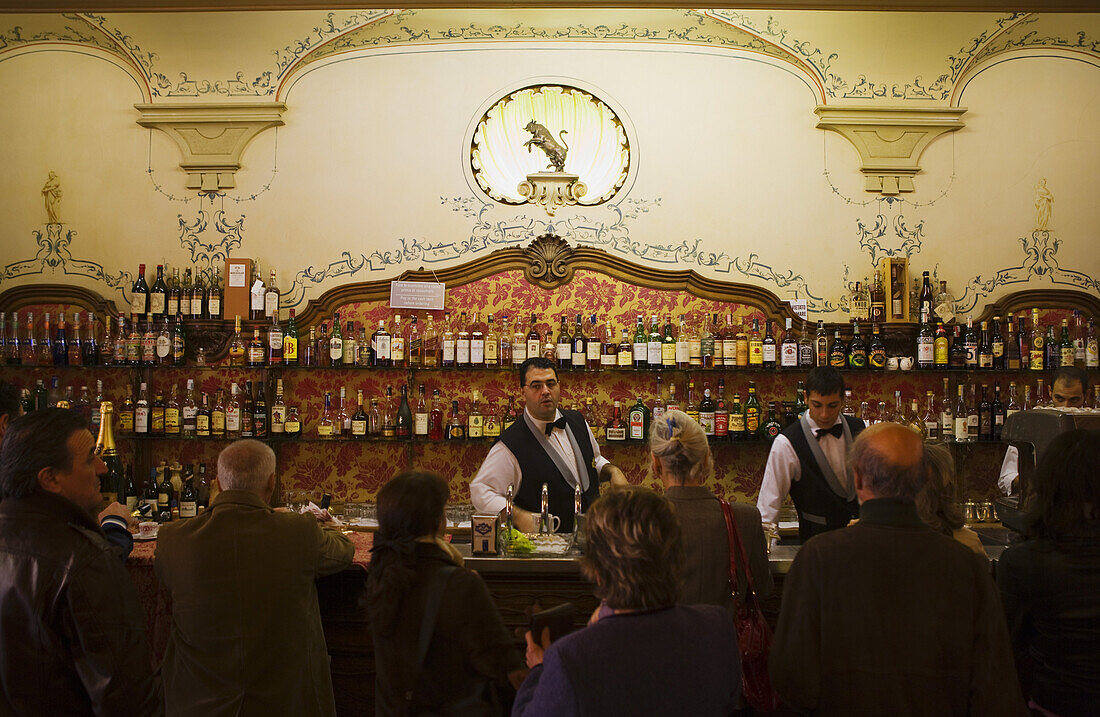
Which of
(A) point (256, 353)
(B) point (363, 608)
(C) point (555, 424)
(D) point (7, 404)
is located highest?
(A) point (256, 353)

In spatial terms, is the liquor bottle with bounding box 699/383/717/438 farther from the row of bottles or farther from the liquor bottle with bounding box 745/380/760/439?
the row of bottles

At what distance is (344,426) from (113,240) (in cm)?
220

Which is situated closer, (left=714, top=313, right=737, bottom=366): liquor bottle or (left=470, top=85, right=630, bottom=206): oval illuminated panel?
(left=714, top=313, right=737, bottom=366): liquor bottle

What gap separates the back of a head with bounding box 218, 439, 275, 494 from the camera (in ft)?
8.57

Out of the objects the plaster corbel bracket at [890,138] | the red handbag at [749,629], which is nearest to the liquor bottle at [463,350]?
the plaster corbel bracket at [890,138]

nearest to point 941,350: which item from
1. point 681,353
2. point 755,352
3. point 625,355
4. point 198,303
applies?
point 755,352

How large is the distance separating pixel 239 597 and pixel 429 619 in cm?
76

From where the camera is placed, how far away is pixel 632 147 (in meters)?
6.09

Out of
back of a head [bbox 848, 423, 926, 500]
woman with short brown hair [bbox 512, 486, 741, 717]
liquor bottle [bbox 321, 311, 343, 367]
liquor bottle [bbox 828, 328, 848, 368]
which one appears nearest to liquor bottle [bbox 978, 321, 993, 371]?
liquor bottle [bbox 828, 328, 848, 368]

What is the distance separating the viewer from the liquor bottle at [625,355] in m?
5.75

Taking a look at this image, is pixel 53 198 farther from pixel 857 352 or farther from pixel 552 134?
pixel 857 352

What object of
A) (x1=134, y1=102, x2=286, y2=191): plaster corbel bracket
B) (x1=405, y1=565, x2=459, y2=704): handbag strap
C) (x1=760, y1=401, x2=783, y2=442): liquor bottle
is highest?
(x1=134, y1=102, x2=286, y2=191): plaster corbel bracket

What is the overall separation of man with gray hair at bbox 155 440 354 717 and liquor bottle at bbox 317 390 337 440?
3.13 metres

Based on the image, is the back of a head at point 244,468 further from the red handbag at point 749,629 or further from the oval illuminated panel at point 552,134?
the oval illuminated panel at point 552,134
